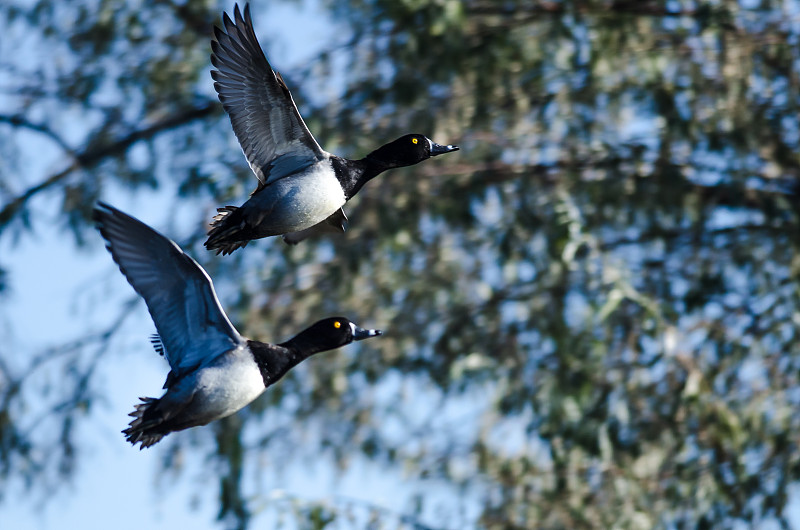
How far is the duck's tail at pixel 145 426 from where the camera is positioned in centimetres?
296

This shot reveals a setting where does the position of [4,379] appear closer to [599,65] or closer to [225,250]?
[599,65]

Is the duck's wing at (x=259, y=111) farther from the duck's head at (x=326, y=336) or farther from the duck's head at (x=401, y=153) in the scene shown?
the duck's head at (x=326, y=336)

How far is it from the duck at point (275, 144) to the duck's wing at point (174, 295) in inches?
4.8

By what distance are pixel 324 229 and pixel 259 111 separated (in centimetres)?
51

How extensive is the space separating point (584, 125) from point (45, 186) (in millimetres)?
3879

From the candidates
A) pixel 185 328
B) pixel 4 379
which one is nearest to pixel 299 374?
pixel 4 379

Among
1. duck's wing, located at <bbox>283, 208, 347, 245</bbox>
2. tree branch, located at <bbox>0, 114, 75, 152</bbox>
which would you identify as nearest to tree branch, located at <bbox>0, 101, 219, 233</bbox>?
tree branch, located at <bbox>0, 114, 75, 152</bbox>

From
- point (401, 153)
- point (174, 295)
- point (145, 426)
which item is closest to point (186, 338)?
point (174, 295)

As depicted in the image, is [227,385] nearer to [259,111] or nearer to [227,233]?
[227,233]

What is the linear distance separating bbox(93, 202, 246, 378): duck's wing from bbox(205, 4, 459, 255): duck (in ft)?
0.40

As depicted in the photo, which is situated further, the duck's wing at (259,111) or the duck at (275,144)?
the duck's wing at (259,111)

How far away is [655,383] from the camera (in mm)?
7527

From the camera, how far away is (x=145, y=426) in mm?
2955

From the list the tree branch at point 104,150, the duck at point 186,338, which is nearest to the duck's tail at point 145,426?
the duck at point 186,338
